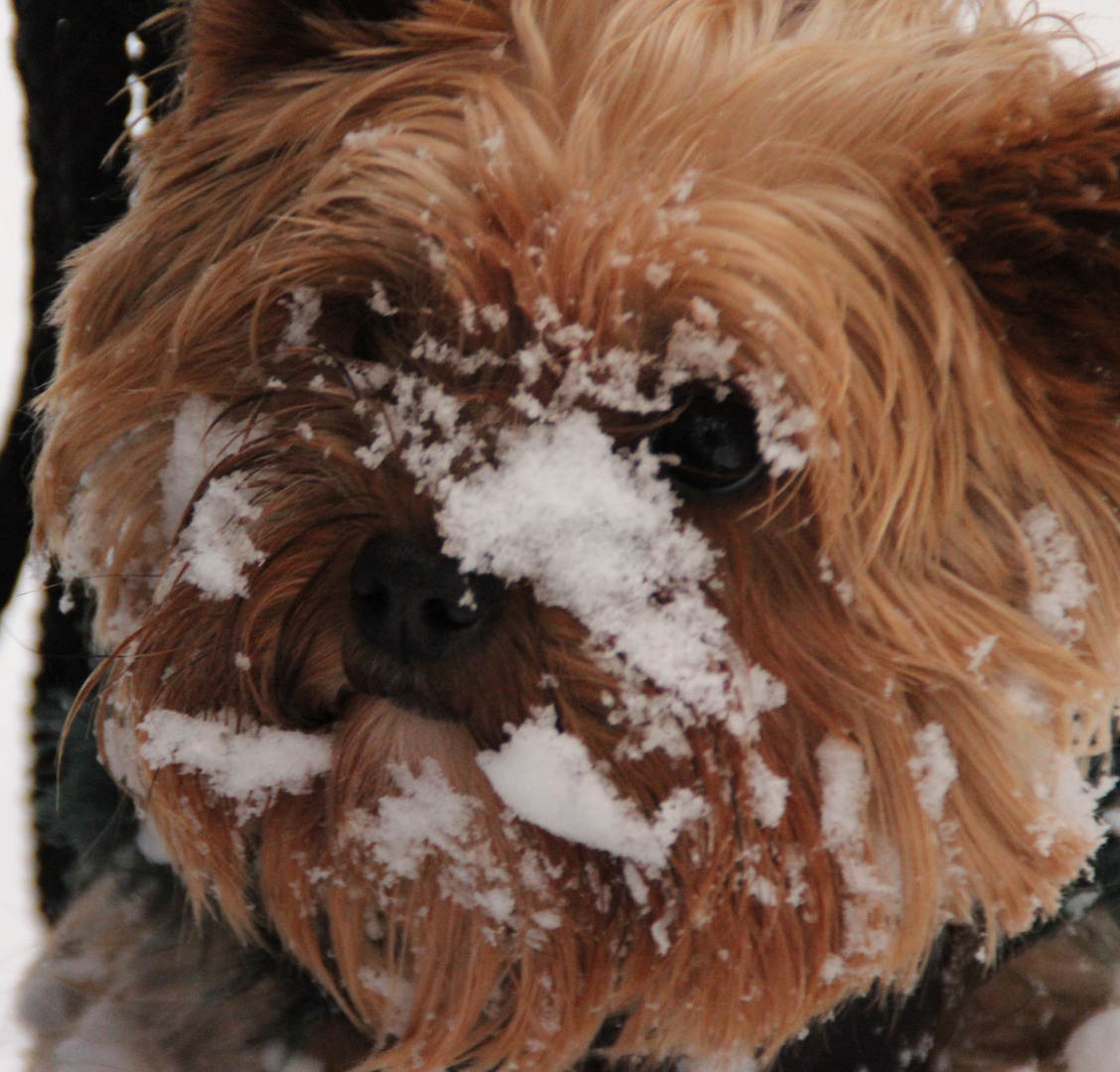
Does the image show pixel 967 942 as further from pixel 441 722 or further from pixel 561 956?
pixel 441 722

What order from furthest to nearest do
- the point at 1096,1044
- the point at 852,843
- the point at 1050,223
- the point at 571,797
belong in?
the point at 1096,1044 → the point at 852,843 → the point at 571,797 → the point at 1050,223

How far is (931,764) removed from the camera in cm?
155

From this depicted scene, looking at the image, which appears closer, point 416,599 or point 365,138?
point 416,599

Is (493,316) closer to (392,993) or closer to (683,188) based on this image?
(683,188)

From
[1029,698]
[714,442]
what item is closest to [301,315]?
[714,442]

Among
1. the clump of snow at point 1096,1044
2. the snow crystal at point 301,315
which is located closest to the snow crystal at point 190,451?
the snow crystal at point 301,315

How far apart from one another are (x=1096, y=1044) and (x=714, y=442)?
1.30m

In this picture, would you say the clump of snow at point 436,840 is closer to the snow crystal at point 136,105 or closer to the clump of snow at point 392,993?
the clump of snow at point 392,993

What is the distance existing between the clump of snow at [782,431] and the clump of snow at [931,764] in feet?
1.26

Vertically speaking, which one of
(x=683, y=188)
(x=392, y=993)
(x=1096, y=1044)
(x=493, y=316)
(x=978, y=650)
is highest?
(x=683, y=188)

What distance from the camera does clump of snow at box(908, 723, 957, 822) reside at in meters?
1.55

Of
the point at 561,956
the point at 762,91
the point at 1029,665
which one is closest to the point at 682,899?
the point at 561,956

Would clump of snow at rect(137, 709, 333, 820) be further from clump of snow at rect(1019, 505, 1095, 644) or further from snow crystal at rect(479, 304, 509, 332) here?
clump of snow at rect(1019, 505, 1095, 644)

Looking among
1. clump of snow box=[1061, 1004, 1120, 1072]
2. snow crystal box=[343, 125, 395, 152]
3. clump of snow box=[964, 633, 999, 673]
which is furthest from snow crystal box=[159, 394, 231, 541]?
clump of snow box=[1061, 1004, 1120, 1072]
